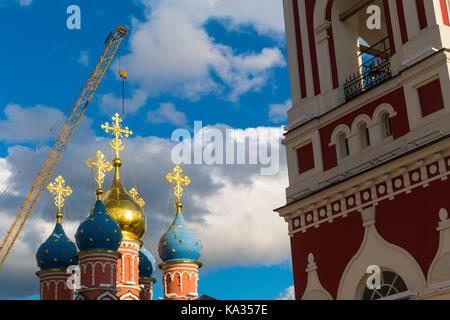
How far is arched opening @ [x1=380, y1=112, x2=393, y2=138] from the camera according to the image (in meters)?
13.6

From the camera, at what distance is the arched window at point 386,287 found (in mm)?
12679

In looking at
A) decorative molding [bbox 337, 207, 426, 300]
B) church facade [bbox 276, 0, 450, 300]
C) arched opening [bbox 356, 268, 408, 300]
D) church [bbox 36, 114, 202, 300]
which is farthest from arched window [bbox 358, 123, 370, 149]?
church [bbox 36, 114, 202, 300]

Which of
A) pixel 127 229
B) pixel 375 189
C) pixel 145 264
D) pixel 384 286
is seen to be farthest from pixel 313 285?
pixel 145 264

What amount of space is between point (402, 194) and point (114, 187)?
25.8 meters

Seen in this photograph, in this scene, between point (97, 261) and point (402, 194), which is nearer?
point (402, 194)

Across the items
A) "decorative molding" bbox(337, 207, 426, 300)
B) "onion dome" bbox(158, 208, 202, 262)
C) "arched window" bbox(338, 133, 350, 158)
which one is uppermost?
"onion dome" bbox(158, 208, 202, 262)

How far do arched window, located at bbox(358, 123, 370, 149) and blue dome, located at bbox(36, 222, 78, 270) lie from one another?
24.5 metres

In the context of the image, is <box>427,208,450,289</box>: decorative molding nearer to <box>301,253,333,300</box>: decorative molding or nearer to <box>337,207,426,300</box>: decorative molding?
Result: <box>337,207,426,300</box>: decorative molding

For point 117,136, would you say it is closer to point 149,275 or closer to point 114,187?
point 114,187

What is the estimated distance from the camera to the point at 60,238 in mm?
36875

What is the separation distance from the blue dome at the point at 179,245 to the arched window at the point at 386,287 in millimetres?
24519
